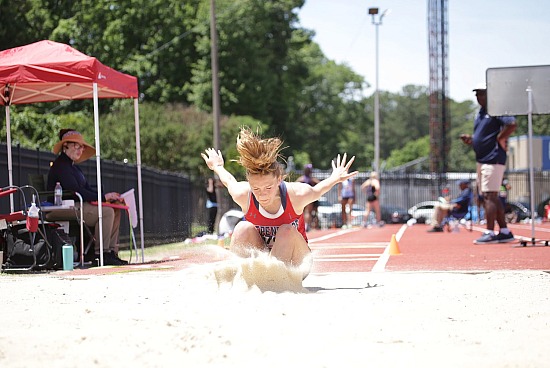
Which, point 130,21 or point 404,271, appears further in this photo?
point 130,21

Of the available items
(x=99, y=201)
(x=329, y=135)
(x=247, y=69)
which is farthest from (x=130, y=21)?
(x=99, y=201)

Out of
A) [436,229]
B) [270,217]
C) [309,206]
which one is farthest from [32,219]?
[309,206]

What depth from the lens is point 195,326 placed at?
5.86m

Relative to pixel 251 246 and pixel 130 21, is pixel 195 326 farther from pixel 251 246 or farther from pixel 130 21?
pixel 130 21

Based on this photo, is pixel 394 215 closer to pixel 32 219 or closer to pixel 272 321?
pixel 32 219

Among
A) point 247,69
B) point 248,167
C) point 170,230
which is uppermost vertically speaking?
point 247,69

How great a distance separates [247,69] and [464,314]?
154 ft

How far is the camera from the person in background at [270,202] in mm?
7648

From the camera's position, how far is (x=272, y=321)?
607cm

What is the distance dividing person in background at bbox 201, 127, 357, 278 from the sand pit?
8.7 inches

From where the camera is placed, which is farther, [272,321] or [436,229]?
[436,229]

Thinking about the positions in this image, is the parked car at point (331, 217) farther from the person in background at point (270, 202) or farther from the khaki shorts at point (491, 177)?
the person in background at point (270, 202)

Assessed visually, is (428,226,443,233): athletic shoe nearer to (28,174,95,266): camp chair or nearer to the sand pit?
(28,174,95,266): camp chair

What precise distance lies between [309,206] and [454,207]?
20.2 ft
